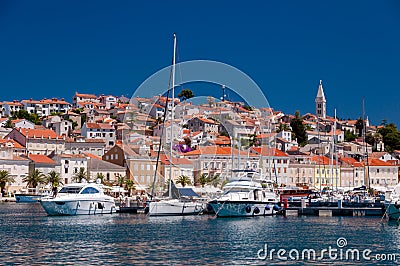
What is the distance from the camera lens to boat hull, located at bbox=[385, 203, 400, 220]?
43.6 m

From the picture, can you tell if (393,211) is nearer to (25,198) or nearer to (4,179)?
(25,198)

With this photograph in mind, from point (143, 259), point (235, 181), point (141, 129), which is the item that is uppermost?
point (141, 129)

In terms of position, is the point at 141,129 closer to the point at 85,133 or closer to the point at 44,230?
the point at 44,230

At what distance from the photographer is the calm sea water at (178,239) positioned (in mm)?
25203

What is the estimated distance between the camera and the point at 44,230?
1444 inches

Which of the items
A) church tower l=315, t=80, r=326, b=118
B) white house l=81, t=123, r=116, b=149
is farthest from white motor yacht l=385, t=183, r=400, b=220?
church tower l=315, t=80, r=326, b=118

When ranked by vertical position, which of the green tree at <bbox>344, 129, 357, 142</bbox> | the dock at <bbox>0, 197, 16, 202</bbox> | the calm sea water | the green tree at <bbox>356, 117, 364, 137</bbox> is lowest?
the calm sea water

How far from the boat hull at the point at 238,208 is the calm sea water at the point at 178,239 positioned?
113cm

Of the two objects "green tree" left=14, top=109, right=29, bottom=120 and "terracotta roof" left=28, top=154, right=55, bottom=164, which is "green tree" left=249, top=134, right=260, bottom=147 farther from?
"green tree" left=14, top=109, right=29, bottom=120

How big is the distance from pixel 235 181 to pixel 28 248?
2287 centimetres

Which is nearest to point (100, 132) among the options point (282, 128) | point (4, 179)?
point (282, 128)

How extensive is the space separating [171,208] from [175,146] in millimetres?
9006

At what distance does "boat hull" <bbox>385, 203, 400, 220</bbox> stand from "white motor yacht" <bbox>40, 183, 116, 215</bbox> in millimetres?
19814

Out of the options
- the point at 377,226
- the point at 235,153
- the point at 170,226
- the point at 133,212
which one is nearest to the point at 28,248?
the point at 170,226
